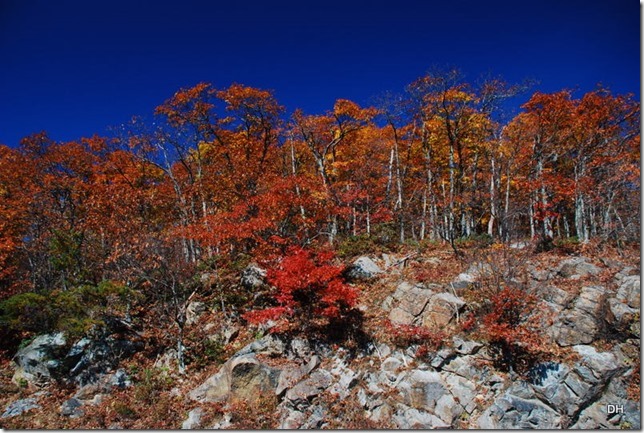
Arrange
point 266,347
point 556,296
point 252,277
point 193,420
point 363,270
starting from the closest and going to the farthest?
point 193,420
point 556,296
point 266,347
point 252,277
point 363,270

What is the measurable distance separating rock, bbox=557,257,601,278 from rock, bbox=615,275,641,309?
96cm

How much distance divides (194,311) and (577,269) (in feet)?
47.2

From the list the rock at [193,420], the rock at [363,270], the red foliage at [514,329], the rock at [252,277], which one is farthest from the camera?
the rock at [363,270]

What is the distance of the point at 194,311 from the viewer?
13070 millimetres

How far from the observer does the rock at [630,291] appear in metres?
9.95

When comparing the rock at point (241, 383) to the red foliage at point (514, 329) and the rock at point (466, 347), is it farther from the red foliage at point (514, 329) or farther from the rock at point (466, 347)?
the red foliage at point (514, 329)

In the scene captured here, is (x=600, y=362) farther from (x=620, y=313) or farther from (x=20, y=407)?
(x=20, y=407)

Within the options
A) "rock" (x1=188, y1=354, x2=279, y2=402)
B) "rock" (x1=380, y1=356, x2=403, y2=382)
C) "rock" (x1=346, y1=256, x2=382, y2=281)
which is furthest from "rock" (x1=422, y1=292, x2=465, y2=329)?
"rock" (x1=188, y1=354, x2=279, y2=402)

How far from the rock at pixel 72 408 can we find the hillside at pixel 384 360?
0.05m

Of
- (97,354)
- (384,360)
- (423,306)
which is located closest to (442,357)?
(384,360)

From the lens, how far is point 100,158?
20703mm

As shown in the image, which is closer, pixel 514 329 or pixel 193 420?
pixel 193 420

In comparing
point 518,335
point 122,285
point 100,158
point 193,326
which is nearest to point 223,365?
point 193,326

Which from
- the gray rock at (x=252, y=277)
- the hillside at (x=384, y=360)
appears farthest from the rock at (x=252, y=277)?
the hillside at (x=384, y=360)
